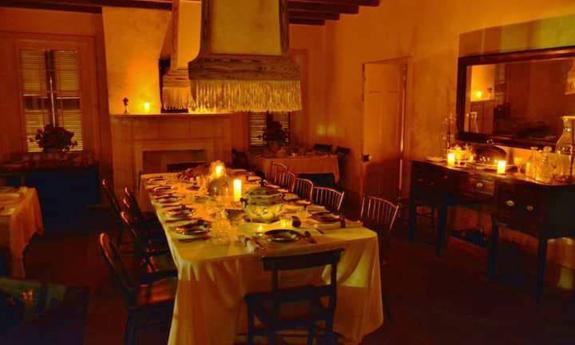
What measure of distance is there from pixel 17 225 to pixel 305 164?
169 inches

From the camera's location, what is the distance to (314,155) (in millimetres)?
7531

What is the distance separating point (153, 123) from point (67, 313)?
513 centimetres

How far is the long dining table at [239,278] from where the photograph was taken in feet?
8.78

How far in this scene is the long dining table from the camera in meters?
2.68

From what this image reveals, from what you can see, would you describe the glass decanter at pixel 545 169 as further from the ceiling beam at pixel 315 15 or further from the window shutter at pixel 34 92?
the window shutter at pixel 34 92

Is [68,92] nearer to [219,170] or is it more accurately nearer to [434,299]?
[219,170]

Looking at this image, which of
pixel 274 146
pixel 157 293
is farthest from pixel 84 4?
pixel 157 293

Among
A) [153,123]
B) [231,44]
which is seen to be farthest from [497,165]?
[153,123]

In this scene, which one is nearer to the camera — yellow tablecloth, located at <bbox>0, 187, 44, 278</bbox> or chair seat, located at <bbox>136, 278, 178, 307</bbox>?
chair seat, located at <bbox>136, 278, 178, 307</bbox>

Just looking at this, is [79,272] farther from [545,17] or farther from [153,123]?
[545,17]

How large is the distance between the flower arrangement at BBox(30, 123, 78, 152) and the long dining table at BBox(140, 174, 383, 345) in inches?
182

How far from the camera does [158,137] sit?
729cm

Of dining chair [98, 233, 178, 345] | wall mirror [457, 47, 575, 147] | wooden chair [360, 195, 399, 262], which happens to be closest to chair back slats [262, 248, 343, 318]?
dining chair [98, 233, 178, 345]

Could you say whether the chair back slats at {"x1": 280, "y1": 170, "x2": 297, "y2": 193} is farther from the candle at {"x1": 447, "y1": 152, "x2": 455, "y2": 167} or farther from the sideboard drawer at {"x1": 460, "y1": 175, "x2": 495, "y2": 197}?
the sideboard drawer at {"x1": 460, "y1": 175, "x2": 495, "y2": 197}
